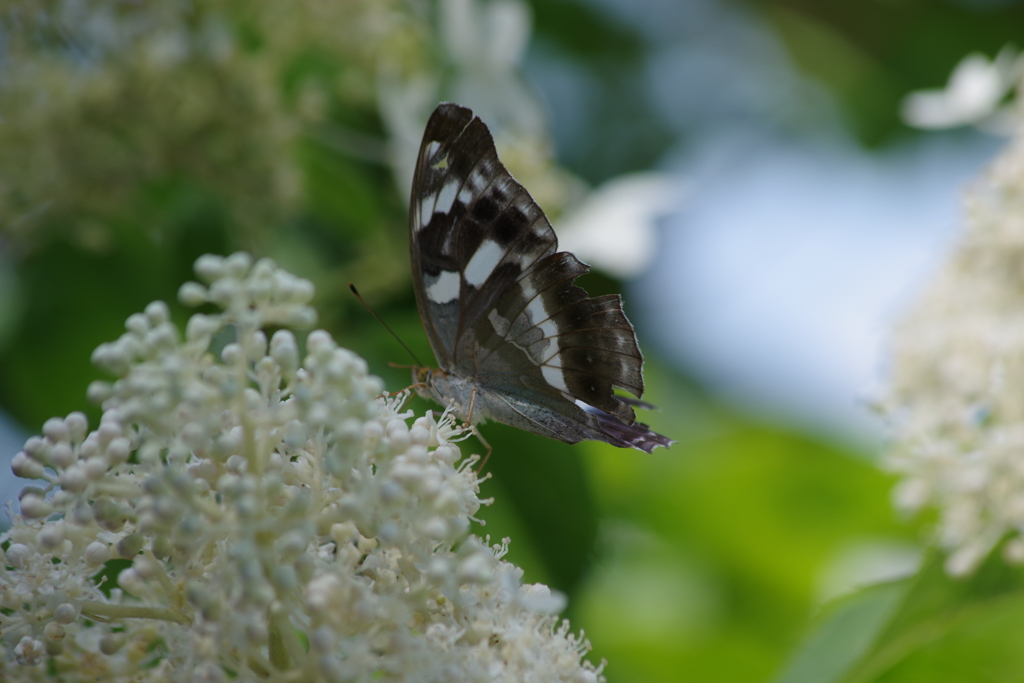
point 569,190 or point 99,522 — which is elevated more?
point 569,190

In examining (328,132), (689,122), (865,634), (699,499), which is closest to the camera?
(865,634)

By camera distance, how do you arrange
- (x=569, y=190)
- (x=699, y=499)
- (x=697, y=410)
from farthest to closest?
(x=697, y=410), (x=699, y=499), (x=569, y=190)

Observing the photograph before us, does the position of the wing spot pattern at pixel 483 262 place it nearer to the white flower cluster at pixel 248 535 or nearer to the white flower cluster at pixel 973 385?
the white flower cluster at pixel 248 535

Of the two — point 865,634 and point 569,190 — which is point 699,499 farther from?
point 865,634

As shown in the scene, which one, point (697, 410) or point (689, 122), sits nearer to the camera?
point (697, 410)

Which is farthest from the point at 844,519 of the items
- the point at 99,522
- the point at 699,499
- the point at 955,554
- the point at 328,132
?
the point at 99,522

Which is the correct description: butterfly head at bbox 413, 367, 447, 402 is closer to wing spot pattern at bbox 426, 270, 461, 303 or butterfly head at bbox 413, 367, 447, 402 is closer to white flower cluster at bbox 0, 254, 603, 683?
wing spot pattern at bbox 426, 270, 461, 303

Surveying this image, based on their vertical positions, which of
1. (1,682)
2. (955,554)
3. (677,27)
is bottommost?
(1,682)
